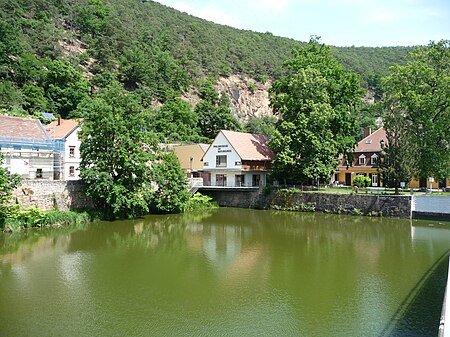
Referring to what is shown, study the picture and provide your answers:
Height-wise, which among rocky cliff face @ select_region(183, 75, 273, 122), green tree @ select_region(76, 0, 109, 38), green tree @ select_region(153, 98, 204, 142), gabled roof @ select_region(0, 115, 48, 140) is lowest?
gabled roof @ select_region(0, 115, 48, 140)

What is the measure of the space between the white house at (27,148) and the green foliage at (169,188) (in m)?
9.30

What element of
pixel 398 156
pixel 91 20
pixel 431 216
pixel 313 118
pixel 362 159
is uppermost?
pixel 91 20

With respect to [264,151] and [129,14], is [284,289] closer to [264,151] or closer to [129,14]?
[264,151]

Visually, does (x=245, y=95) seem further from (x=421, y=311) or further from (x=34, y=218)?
(x=421, y=311)

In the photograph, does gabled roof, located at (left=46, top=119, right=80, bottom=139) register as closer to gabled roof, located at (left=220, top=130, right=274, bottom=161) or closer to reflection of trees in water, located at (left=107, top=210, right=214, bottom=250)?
reflection of trees in water, located at (left=107, top=210, right=214, bottom=250)

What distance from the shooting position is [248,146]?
41688 millimetres

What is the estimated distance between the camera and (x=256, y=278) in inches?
610

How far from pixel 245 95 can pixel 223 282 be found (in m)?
80.6

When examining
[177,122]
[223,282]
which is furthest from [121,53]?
[223,282]

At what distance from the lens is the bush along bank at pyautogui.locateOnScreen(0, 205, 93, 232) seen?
2444 cm

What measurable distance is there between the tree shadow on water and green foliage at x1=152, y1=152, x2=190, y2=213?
21316 millimetres

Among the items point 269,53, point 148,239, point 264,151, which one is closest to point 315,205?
point 264,151

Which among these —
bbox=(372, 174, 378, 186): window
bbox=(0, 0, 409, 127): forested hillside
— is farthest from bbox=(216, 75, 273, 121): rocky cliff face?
bbox=(372, 174, 378, 186): window

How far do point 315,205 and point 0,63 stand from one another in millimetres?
50480
